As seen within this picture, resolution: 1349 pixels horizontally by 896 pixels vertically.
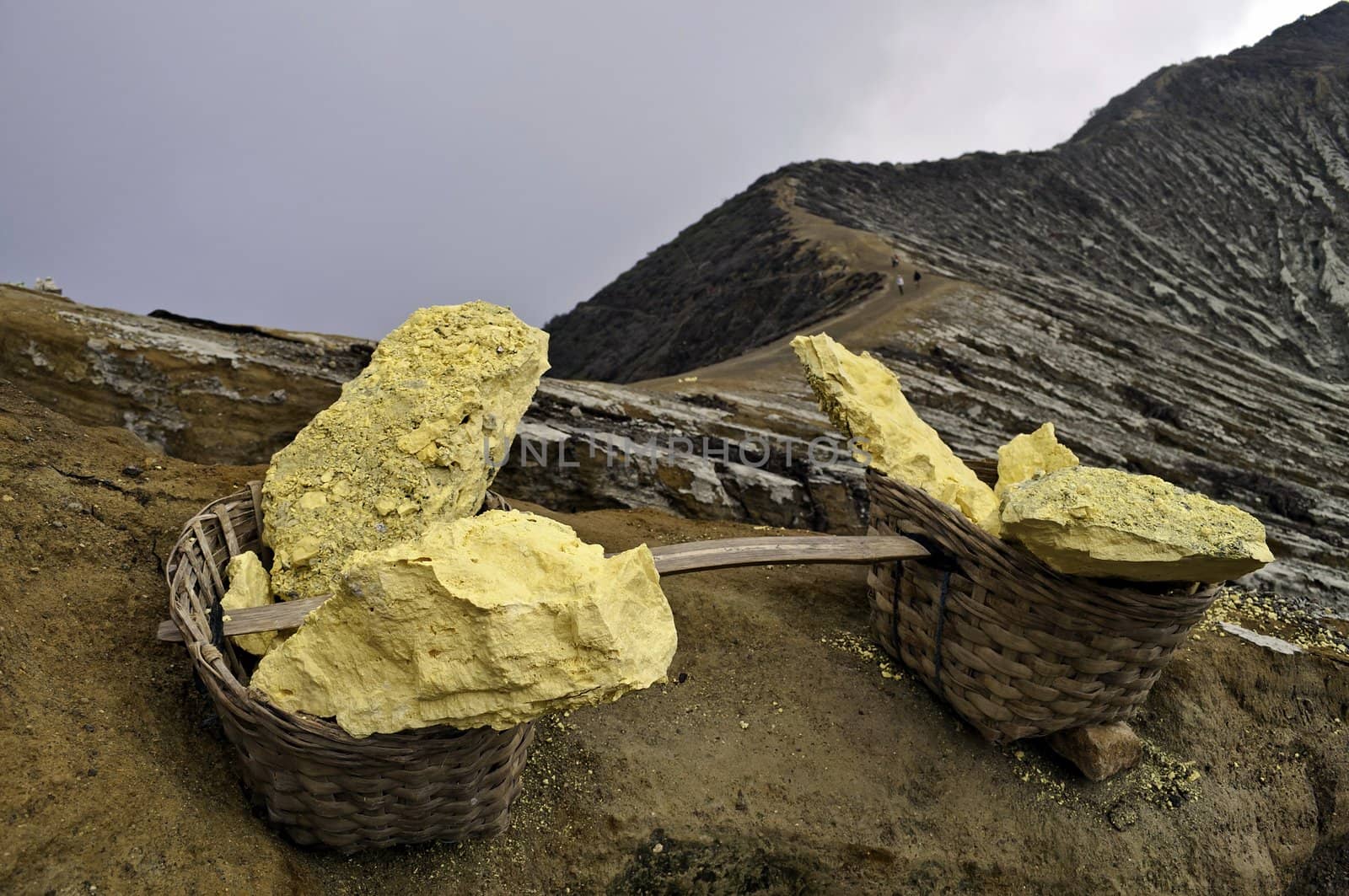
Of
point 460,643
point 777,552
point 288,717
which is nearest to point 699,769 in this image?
point 777,552

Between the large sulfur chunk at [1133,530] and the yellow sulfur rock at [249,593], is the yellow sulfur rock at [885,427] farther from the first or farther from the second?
the yellow sulfur rock at [249,593]

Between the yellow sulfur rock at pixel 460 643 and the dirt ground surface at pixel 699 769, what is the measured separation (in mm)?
576

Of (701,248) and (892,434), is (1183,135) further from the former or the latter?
(892,434)

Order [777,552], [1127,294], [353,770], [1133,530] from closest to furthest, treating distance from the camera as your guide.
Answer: [353,770], [1133,530], [777,552], [1127,294]

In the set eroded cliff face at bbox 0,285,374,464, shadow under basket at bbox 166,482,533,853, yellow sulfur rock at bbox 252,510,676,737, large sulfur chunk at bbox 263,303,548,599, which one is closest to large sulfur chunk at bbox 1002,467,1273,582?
yellow sulfur rock at bbox 252,510,676,737

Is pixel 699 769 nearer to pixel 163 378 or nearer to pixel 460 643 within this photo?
pixel 460 643

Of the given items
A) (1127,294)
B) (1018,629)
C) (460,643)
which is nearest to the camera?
(460,643)

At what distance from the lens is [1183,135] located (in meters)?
32.5

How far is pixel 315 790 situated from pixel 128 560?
1499 mm

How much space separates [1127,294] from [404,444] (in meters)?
23.6

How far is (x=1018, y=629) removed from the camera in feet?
9.62

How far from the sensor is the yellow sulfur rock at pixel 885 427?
148 inches

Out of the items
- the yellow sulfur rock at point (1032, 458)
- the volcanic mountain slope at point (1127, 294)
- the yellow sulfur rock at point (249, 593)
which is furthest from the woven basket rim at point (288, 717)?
the volcanic mountain slope at point (1127, 294)

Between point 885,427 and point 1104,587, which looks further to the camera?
point 885,427
